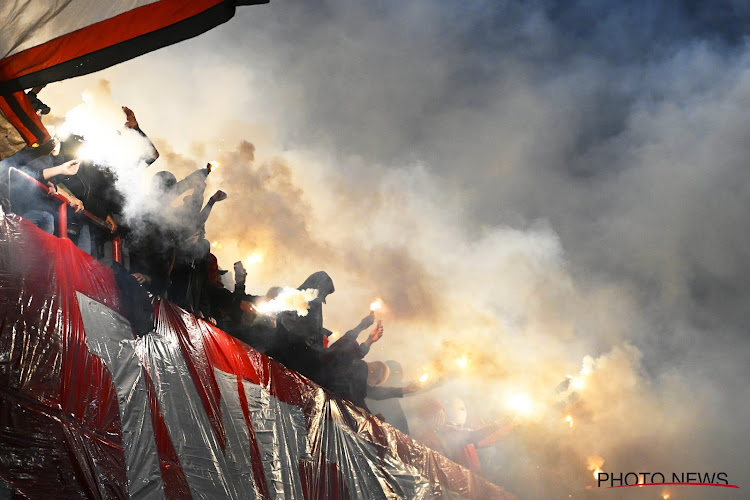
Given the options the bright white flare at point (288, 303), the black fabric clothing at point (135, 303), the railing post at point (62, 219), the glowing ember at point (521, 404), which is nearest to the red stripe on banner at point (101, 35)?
the railing post at point (62, 219)

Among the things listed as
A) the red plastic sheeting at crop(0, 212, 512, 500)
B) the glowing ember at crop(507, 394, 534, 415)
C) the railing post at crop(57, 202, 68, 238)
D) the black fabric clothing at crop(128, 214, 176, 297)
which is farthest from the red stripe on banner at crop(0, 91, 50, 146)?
the glowing ember at crop(507, 394, 534, 415)

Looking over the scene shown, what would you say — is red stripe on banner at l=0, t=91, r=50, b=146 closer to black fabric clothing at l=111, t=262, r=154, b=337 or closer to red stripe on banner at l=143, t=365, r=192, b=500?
black fabric clothing at l=111, t=262, r=154, b=337

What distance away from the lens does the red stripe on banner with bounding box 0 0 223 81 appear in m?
2.54

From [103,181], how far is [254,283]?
8.50m

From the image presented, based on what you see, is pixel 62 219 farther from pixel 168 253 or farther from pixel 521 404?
pixel 521 404

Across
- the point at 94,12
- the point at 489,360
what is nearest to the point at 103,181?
the point at 94,12

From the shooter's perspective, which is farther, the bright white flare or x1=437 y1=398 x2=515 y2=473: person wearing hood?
x1=437 y1=398 x2=515 y2=473: person wearing hood

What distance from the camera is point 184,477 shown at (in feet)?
12.4

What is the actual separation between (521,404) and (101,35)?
14.4m

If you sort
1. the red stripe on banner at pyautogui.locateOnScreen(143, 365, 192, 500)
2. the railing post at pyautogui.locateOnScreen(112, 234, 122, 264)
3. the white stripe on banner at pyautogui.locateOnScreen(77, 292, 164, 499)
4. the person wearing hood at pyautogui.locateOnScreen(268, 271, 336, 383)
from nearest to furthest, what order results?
the white stripe on banner at pyautogui.locateOnScreen(77, 292, 164, 499), the red stripe on banner at pyautogui.locateOnScreen(143, 365, 192, 500), the railing post at pyautogui.locateOnScreen(112, 234, 122, 264), the person wearing hood at pyautogui.locateOnScreen(268, 271, 336, 383)

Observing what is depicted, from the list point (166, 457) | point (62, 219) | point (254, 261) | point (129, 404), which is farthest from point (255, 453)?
point (254, 261)

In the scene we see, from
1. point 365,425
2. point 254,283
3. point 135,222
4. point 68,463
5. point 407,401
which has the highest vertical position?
point 254,283

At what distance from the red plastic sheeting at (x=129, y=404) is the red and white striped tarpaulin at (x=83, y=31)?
1178 millimetres

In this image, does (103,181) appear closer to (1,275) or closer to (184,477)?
(1,275)
